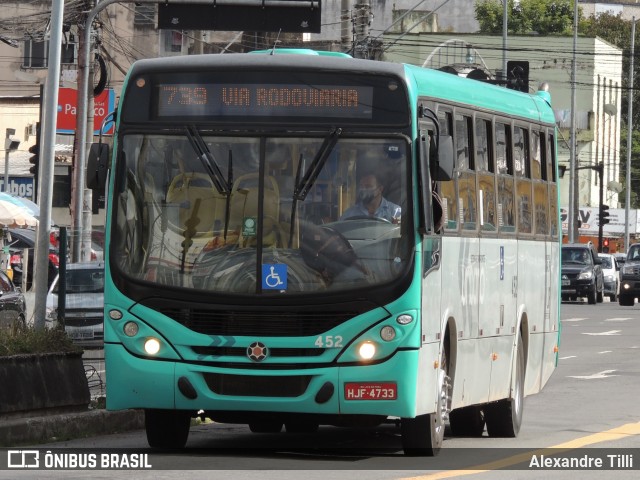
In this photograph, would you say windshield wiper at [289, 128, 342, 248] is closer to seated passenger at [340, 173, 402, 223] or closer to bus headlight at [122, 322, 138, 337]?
seated passenger at [340, 173, 402, 223]

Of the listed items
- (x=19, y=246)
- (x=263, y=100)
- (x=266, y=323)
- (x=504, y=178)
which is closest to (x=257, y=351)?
(x=266, y=323)

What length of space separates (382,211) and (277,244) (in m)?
0.79

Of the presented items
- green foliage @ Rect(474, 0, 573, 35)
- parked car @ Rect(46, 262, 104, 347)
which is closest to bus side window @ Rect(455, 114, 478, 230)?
parked car @ Rect(46, 262, 104, 347)

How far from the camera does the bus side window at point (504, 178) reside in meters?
14.9

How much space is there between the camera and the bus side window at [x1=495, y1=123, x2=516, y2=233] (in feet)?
48.9

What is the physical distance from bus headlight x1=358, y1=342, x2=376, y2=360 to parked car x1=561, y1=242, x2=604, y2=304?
41383mm

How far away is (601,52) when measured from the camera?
90.2 meters

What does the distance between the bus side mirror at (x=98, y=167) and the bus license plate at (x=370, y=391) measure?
2361 mm

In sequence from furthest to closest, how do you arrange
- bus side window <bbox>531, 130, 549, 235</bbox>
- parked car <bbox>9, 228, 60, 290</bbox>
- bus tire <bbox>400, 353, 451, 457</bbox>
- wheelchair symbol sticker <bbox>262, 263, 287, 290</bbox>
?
parked car <bbox>9, 228, 60, 290</bbox>
bus side window <bbox>531, 130, 549, 235</bbox>
bus tire <bbox>400, 353, 451, 457</bbox>
wheelchair symbol sticker <bbox>262, 263, 287, 290</bbox>

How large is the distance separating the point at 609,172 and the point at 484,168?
84.2m

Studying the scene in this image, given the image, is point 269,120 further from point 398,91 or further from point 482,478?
point 482,478

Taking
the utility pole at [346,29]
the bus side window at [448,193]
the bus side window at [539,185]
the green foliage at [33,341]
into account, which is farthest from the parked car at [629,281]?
the bus side window at [448,193]

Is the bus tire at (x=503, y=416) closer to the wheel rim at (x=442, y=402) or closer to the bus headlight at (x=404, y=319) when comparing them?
the wheel rim at (x=442, y=402)

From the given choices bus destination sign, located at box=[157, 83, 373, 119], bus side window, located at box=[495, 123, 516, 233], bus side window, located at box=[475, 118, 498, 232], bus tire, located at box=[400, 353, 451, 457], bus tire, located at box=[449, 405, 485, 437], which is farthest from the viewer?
bus tire, located at box=[449, 405, 485, 437]
